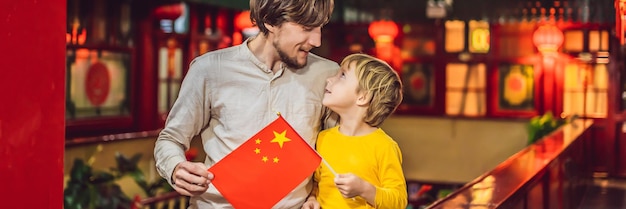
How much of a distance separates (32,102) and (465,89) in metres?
14.5

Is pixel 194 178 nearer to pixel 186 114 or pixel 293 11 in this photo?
pixel 186 114

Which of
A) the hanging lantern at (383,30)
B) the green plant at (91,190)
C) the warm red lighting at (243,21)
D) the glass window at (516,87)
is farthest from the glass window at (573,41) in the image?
the green plant at (91,190)

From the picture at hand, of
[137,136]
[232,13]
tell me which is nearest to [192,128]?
[137,136]

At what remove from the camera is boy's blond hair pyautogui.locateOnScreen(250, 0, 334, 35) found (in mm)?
2266

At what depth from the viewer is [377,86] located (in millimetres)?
2410

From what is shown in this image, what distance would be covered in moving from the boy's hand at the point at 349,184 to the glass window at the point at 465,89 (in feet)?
44.5

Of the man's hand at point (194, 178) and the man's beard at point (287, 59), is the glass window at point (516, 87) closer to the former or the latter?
the man's beard at point (287, 59)

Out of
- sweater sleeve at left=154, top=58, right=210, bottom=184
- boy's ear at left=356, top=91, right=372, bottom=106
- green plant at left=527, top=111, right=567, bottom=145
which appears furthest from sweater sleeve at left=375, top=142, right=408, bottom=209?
green plant at left=527, top=111, right=567, bottom=145

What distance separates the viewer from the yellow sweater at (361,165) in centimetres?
242

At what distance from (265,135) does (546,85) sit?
1321 centimetres

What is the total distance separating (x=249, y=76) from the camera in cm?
239

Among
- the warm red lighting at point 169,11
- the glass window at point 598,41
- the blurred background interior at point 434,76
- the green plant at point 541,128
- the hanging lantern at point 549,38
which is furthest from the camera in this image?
the glass window at point 598,41

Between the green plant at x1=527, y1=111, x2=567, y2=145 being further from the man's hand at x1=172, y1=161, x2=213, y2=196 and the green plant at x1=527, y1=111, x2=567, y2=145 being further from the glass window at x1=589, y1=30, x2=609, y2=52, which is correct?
the man's hand at x1=172, y1=161, x2=213, y2=196

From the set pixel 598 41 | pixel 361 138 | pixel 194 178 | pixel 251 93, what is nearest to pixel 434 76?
pixel 598 41
